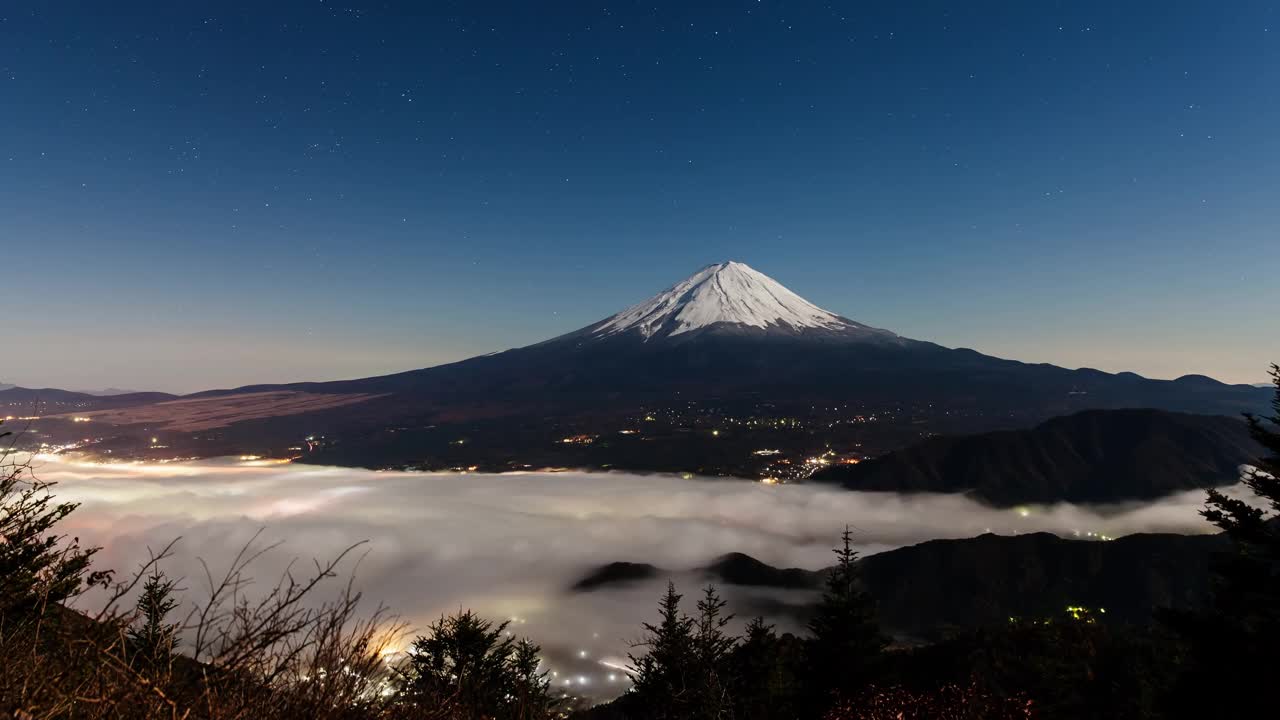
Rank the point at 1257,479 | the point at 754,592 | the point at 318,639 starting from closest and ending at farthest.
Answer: the point at 318,639 < the point at 1257,479 < the point at 754,592

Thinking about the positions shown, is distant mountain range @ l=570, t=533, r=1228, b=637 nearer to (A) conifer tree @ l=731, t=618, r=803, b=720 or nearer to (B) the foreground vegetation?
(A) conifer tree @ l=731, t=618, r=803, b=720

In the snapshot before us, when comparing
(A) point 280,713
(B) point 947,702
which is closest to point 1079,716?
(B) point 947,702

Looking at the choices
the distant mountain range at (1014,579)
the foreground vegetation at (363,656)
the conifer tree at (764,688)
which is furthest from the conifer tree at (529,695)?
the distant mountain range at (1014,579)

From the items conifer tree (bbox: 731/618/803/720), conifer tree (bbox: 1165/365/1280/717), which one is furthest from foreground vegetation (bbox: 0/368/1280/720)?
conifer tree (bbox: 731/618/803/720)

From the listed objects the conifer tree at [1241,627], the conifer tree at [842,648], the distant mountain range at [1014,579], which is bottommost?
the distant mountain range at [1014,579]

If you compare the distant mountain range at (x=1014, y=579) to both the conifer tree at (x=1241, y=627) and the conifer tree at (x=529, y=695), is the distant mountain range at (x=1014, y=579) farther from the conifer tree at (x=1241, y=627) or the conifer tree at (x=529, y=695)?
the conifer tree at (x=1241, y=627)

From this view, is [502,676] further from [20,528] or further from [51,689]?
[51,689]

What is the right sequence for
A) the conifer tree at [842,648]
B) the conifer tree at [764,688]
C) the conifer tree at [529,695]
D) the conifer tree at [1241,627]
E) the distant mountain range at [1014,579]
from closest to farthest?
the conifer tree at [529,695] < the conifer tree at [1241,627] < the conifer tree at [764,688] < the conifer tree at [842,648] < the distant mountain range at [1014,579]
